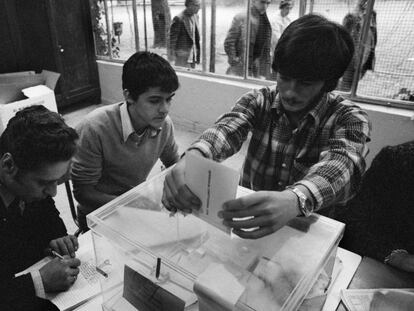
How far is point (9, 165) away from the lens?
106 cm

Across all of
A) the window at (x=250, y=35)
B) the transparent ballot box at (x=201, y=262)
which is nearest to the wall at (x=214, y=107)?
the window at (x=250, y=35)

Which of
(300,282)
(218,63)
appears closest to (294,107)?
(300,282)

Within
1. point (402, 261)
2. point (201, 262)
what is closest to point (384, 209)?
point (402, 261)

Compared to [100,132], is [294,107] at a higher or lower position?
higher

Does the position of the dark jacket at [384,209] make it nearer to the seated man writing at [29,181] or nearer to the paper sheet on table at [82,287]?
the paper sheet on table at [82,287]

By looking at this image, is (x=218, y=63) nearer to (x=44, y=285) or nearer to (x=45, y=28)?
(x=45, y=28)

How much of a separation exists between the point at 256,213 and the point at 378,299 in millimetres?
503

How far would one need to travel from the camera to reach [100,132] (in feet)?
4.66

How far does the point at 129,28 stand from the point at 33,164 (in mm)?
3697

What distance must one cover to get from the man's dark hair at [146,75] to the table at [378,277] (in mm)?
1058

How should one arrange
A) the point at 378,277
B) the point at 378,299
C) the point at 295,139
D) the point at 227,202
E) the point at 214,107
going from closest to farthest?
the point at 227,202 < the point at 378,299 < the point at 378,277 < the point at 295,139 < the point at 214,107

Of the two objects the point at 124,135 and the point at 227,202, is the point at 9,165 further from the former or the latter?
the point at 227,202

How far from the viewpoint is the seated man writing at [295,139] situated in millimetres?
706

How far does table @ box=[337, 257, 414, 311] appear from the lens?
952mm
